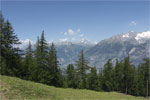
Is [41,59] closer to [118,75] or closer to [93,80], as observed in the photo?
[93,80]

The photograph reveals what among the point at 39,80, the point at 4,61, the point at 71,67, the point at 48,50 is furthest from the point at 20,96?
the point at 71,67

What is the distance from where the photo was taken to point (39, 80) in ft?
123

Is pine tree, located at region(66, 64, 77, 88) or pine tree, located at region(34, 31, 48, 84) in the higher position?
pine tree, located at region(34, 31, 48, 84)

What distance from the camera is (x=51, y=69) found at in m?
41.2

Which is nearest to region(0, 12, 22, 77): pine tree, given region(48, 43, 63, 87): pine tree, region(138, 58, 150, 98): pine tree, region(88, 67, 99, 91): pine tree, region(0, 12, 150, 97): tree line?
region(0, 12, 150, 97): tree line

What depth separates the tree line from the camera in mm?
30984

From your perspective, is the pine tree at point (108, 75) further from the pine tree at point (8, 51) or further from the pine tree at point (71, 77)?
the pine tree at point (8, 51)

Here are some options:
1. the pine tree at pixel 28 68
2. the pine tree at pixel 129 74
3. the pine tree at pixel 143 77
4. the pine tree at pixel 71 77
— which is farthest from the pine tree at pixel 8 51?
the pine tree at pixel 143 77

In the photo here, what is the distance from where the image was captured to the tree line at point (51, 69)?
102ft

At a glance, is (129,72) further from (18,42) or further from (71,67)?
(18,42)

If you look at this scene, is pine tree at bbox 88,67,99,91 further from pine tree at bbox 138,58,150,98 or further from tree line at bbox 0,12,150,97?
pine tree at bbox 138,58,150,98

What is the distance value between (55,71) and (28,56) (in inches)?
434

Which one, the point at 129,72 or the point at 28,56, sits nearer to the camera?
the point at 28,56

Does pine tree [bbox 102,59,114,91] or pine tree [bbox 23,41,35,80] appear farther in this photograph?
pine tree [bbox 102,59,114,91]
